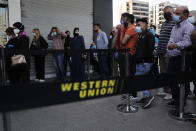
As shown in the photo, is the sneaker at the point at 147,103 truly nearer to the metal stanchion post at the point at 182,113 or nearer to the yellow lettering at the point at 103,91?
the metal stanchion post at the point at 182,113

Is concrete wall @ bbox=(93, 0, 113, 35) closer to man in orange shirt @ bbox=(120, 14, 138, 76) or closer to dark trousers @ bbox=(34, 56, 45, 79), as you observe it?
dark trousers @ bbox=(34, 56, 45, 79)

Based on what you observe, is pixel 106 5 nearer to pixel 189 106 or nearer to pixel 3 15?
pixel 3 15

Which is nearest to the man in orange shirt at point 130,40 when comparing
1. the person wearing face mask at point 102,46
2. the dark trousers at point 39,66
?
the person wearing face mask at point 102,46

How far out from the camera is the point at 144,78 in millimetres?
1709

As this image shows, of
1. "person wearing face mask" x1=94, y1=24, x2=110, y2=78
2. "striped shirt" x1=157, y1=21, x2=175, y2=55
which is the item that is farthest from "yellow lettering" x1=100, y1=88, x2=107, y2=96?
"person wearing face mask" x1=94, y1=24, x2=110, y2=78

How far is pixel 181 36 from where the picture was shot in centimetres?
311

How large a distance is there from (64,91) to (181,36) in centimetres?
248

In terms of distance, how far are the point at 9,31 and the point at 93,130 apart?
3.52m

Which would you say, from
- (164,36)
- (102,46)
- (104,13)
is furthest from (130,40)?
(104,13)

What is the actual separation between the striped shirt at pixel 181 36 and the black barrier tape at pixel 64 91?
1.42 meters

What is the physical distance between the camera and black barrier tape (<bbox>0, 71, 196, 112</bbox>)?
1239mm

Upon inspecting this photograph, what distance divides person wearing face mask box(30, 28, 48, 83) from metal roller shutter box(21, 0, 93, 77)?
0.89 metres

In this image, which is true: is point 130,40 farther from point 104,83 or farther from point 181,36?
point 104,83

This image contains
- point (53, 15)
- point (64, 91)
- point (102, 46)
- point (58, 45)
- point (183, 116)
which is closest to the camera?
point (64, 91)
